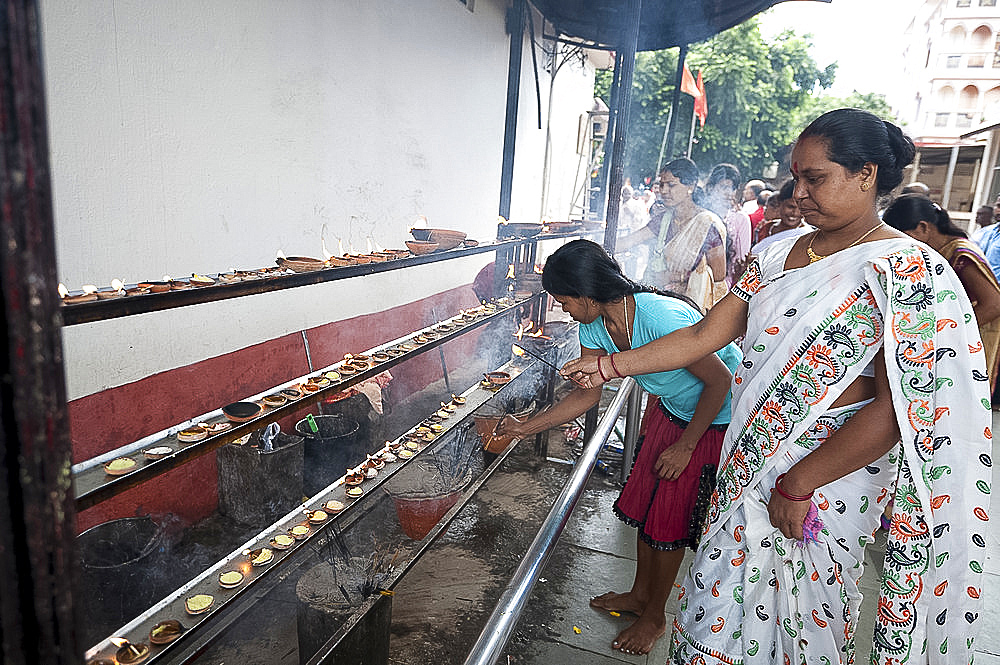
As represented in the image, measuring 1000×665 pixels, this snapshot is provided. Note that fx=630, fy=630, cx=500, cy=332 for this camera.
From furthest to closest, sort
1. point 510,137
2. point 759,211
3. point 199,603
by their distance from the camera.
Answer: point 759,211 → point 510,137 → point 199,603

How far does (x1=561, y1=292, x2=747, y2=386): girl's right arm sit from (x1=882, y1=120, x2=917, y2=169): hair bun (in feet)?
1.90

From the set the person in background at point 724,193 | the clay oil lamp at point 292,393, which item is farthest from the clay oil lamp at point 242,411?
the person in background at point 724,193

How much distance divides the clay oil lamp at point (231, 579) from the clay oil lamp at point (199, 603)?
8cm

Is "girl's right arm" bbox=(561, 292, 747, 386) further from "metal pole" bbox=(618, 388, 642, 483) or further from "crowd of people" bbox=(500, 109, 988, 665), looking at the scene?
"metal pole" bbox=(618, 388, 642, 483)

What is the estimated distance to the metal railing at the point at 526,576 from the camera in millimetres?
1312

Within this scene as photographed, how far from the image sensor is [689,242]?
4.91m

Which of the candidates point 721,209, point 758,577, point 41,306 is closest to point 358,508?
point 758,577

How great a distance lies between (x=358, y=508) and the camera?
2795mm

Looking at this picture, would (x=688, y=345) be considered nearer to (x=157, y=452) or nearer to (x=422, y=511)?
(x=422, y=511)

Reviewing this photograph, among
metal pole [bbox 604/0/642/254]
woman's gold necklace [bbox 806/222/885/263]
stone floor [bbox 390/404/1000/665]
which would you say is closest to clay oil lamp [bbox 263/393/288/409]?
stone floor [bbox 390/404/1000/665]

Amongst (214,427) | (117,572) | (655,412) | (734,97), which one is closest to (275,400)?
(214,427)

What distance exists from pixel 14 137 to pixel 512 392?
402 cm

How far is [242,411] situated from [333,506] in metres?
0.57

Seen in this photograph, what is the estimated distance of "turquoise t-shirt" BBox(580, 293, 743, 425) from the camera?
2.52m
